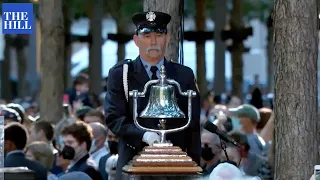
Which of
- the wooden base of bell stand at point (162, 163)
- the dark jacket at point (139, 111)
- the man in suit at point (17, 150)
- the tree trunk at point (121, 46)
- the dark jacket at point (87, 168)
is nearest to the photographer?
the wooden base of bell stand at point (162, 163)

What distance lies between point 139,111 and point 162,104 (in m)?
0.55

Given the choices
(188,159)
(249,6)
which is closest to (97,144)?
(188,159)

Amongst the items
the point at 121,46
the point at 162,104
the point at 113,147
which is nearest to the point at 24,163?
the point at 113,147

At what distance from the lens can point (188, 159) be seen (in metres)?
7.00

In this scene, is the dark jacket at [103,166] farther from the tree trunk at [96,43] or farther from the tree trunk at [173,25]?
the tree trunk at [96,43]

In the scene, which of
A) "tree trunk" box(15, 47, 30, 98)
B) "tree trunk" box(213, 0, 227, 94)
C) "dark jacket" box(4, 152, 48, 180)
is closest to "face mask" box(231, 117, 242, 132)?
"dark jacket" box(4, 152, 48, 180)

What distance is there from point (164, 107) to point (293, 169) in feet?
5.33

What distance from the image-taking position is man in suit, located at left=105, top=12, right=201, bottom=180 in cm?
773

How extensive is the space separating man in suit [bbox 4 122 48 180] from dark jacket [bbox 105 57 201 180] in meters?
2.59

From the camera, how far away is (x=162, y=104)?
7.25 metres

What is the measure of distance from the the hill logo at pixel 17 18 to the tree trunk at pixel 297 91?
6.13 ft

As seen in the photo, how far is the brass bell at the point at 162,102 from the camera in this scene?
7.24 m

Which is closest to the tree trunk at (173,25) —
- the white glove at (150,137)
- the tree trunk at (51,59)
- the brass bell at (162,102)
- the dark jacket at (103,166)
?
the dark jacket at (103,166)

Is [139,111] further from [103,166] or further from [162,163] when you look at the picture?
[103,166]
